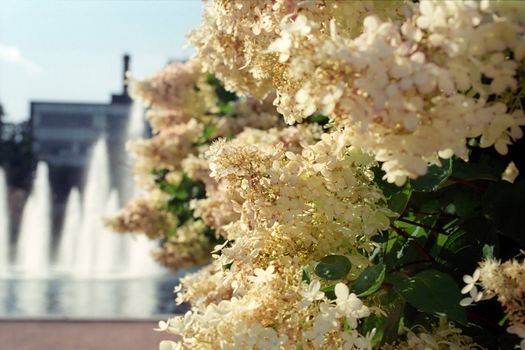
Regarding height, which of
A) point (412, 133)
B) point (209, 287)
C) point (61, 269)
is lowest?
point (61, 269)

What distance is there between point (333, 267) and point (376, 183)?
0.87ft

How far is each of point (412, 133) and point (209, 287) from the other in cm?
161

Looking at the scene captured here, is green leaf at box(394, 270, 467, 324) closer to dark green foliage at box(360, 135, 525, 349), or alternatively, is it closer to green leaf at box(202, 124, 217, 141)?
dark green foliage at box(360, 135, 525, 349)

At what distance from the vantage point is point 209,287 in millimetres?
2492

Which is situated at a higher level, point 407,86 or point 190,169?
point 407,86

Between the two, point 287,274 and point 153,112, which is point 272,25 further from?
point 153,112

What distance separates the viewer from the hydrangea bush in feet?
3.08

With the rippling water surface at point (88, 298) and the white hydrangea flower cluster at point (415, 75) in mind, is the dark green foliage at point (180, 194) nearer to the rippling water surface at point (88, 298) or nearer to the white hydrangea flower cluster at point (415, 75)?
the rippling water surface at point (88, 298)

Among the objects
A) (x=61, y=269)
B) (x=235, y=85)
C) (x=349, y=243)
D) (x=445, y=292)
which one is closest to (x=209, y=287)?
(x=235, y=85)

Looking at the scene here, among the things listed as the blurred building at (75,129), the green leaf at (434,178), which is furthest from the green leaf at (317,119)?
the blurred building at (75,129)

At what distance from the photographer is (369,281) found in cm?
128

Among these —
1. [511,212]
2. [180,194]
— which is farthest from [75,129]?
[511,212]

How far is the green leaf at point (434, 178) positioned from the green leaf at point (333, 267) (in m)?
0.17

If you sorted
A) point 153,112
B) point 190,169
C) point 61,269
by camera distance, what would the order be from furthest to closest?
point 61,269 → point 153,112 → point 190,169
